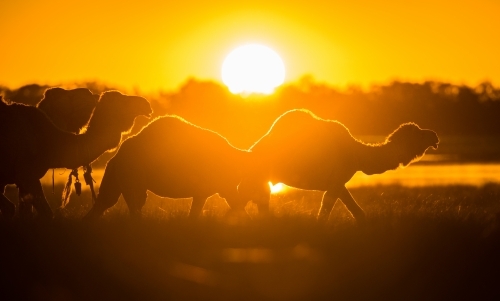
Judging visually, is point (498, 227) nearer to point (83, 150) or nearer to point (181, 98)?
point (83, 150)

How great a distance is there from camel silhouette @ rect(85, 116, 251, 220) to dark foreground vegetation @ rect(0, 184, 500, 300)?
546mm

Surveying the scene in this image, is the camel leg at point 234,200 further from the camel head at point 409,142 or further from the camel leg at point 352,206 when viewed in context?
the camel head at point 409,142

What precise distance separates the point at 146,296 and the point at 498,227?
450 cm

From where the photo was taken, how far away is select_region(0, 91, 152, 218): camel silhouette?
12742mm

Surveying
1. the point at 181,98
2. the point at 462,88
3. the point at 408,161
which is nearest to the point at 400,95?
the point at 462,88

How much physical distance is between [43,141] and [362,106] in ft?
204

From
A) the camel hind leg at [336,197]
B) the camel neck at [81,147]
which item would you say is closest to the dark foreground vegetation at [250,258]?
the camel hind leg at [336,197]

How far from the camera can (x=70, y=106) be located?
1500 cm

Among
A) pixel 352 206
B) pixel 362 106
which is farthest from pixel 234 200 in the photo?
pixel 362 106

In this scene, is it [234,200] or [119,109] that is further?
[119,109]

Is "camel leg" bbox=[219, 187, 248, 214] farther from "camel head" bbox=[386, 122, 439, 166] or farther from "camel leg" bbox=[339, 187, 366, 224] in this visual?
"camel head" bbox=[386, 122, 439, 166]

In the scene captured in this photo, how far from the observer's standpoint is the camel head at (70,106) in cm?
1485

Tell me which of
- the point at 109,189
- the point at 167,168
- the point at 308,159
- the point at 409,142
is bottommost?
the point at 109,189

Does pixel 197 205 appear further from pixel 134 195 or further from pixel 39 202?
pixel 39 202
